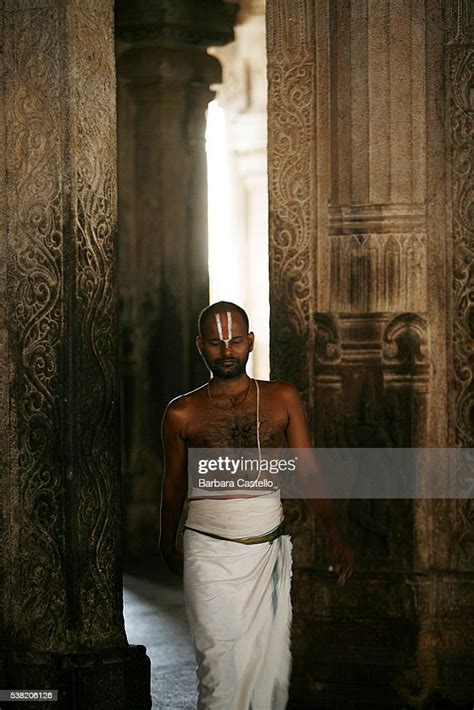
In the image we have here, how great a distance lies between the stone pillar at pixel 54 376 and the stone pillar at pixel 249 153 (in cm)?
481

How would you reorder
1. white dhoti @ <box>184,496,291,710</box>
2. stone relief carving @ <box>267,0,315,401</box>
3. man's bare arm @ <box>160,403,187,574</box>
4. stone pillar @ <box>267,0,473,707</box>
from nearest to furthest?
white dhoti @ <box>184,496,291,710</box>, man's bare arm @ <box>160,403,187,574</box>, stone pillar @ <box>267,0,473,707</box>, stone relief carving @ <box>267,0,315,401</box>

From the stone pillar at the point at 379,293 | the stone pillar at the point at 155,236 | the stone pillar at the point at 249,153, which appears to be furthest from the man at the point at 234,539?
the stone pillar at the point at 249,153

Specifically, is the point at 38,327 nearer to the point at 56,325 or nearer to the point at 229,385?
the point at 56,325

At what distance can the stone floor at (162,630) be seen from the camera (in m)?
5.88

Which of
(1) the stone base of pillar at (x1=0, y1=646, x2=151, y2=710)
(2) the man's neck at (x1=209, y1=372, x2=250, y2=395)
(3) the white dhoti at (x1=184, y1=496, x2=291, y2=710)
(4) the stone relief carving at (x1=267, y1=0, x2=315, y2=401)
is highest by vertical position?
(4) the stone relief carving at (x1=267, y1=0, x2=315, y2=401)

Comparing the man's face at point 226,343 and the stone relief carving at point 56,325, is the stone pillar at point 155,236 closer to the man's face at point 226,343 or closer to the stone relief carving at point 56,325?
the stone relief carving at point 56,325

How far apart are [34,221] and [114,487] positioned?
4.05 feet

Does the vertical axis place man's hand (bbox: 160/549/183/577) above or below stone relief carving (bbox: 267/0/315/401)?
below

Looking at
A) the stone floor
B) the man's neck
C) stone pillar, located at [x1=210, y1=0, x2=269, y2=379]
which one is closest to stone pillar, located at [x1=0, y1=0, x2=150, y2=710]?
the stone floor

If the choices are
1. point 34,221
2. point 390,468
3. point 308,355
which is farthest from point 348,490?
point 34,221

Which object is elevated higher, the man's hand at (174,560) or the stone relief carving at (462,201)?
the stone relief carving at (462,201)

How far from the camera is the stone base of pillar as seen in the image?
5.14 metres

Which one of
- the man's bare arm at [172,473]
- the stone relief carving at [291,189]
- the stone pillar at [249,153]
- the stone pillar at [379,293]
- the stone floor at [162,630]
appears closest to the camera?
the man's bare arm at [172,473]

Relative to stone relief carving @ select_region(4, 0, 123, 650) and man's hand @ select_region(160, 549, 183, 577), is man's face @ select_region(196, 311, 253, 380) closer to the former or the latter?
man's hand @ select_region(160, 549, 183, 577)
